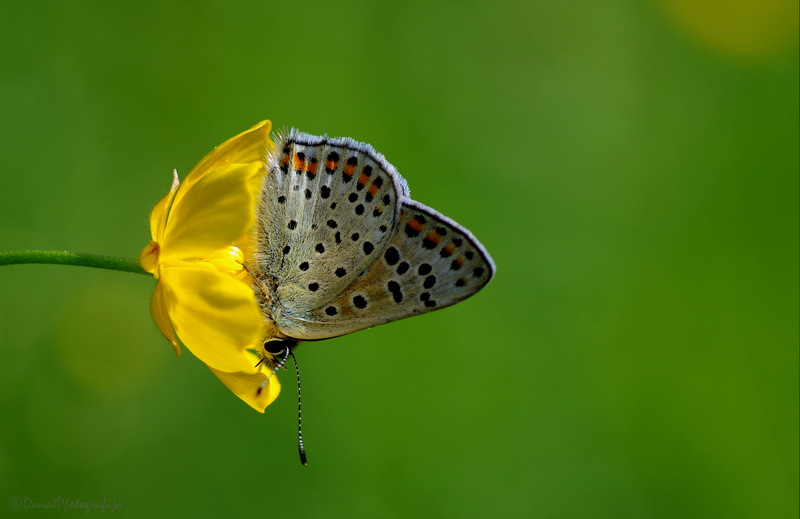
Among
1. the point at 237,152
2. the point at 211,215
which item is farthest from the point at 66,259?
the point at 237,152

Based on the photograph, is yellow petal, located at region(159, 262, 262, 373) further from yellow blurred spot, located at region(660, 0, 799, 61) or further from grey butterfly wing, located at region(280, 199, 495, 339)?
yellow blurred spot, located at region(660, 0, 799, 61)

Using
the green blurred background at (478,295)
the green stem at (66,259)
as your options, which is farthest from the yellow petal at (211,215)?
the green blurred background at (478,295)

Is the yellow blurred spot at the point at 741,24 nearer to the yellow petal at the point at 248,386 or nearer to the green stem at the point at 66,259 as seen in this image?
the yellow petal at the point at 248,386

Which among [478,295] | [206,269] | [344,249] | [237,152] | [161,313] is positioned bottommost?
[478,295]

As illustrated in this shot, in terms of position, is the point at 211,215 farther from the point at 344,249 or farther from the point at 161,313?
the point at 344,249

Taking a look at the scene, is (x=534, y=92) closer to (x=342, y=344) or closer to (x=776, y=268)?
(x=776, y=268)

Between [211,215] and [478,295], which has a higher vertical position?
[211,215]

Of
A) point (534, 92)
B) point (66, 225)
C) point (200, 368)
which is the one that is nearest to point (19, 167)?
point (66, 225)
